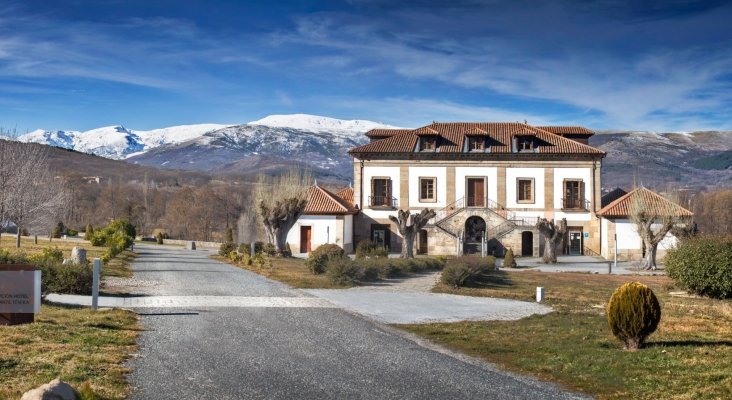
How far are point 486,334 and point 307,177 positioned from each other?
1198 inches

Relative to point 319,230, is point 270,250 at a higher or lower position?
lower

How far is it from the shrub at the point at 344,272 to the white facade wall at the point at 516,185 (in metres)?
23.7

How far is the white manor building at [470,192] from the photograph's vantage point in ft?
149

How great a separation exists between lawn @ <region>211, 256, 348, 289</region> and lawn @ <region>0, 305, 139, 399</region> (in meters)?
9.30

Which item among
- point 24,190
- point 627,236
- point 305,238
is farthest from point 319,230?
point 627,236

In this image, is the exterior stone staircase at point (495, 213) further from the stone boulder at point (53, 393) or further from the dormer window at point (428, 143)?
the stone boulder at point (53, 393)

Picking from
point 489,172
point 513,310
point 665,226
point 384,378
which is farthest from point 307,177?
point 384,378

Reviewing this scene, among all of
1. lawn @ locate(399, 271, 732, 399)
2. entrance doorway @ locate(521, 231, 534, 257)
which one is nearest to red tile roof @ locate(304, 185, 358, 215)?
entrance doorway @ locate(521, 231, 534, 257)

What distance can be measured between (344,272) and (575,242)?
2644 centimetres

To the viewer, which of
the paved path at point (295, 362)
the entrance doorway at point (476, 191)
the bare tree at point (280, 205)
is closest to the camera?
the paved path at point (295, 362)

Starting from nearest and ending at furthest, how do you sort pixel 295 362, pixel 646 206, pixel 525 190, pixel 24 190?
pixel 295 362, pixel 24 190, pixel 646 206, pixel 525 190

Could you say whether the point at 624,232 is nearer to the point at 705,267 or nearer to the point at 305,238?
the point at 305,238

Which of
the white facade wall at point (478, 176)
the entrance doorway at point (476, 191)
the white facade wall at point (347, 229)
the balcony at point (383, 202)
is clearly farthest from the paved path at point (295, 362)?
the entrance doorway at point (476, 191)

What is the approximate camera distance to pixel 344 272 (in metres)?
24.7
